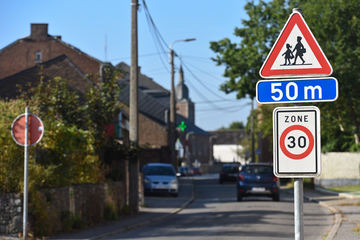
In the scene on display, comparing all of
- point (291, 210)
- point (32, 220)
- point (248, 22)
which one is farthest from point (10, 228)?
point (248, 22)

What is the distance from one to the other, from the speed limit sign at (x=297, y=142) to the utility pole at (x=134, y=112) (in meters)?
12.1

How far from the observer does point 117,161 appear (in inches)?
667

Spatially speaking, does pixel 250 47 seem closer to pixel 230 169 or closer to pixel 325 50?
pixel 325 50

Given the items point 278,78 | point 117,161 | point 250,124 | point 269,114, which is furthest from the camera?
point 250,124

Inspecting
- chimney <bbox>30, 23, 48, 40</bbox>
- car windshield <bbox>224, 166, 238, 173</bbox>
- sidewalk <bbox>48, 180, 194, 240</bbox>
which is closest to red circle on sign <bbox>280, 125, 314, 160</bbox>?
sidewalk <bbox>48, 180, 194, 240</bbox>

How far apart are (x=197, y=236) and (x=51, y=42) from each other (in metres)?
32.2

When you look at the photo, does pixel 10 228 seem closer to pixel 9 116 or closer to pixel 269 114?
pixel 9 116

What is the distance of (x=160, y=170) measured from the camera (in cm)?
2561

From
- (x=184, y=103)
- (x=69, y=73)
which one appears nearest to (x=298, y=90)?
(x=69, y=73)

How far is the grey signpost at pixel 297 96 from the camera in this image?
14.0 ft

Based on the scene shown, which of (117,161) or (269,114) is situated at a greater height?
(269,114)

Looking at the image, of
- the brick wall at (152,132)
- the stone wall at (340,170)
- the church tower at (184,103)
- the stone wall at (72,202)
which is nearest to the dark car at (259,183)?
the stone wall at (72,202)

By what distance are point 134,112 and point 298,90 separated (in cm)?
1212

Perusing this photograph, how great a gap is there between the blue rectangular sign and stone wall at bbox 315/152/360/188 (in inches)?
980
